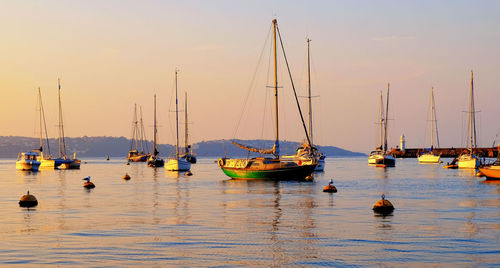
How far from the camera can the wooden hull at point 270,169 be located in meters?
69.1

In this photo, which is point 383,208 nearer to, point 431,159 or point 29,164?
point 29,164

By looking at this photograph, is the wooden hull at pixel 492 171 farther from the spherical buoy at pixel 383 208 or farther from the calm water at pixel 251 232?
the spherical buoy at pixel 383 208

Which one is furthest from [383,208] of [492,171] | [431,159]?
[431,159]

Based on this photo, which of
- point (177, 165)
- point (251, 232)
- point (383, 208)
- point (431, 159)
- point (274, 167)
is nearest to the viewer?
point (251, 232)

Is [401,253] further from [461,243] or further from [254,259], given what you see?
[254,259]

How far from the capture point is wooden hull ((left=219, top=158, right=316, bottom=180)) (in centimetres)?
6906

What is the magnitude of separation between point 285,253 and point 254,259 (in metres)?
1.58

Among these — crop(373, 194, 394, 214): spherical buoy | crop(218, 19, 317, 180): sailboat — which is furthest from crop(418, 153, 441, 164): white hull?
crop(373, 194, 394, 214): spherical buoy

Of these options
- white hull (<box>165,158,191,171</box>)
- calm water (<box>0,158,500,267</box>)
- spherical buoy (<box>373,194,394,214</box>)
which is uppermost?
white hull (<box>165,158,191,171</box>)

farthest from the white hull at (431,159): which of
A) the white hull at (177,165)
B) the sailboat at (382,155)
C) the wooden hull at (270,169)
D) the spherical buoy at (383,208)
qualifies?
the spherical buoy at (383,208)

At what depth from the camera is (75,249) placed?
24.5m

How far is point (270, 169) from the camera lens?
69.2 metres

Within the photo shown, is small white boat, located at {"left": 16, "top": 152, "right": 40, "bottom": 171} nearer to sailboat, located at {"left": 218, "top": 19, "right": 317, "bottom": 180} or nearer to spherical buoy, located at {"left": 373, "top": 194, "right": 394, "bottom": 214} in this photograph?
sailboat, located at {"left": 218, "top": 19, "right": 317, "bottom": 180}

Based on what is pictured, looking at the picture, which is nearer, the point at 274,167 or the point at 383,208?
the point at 383,208
